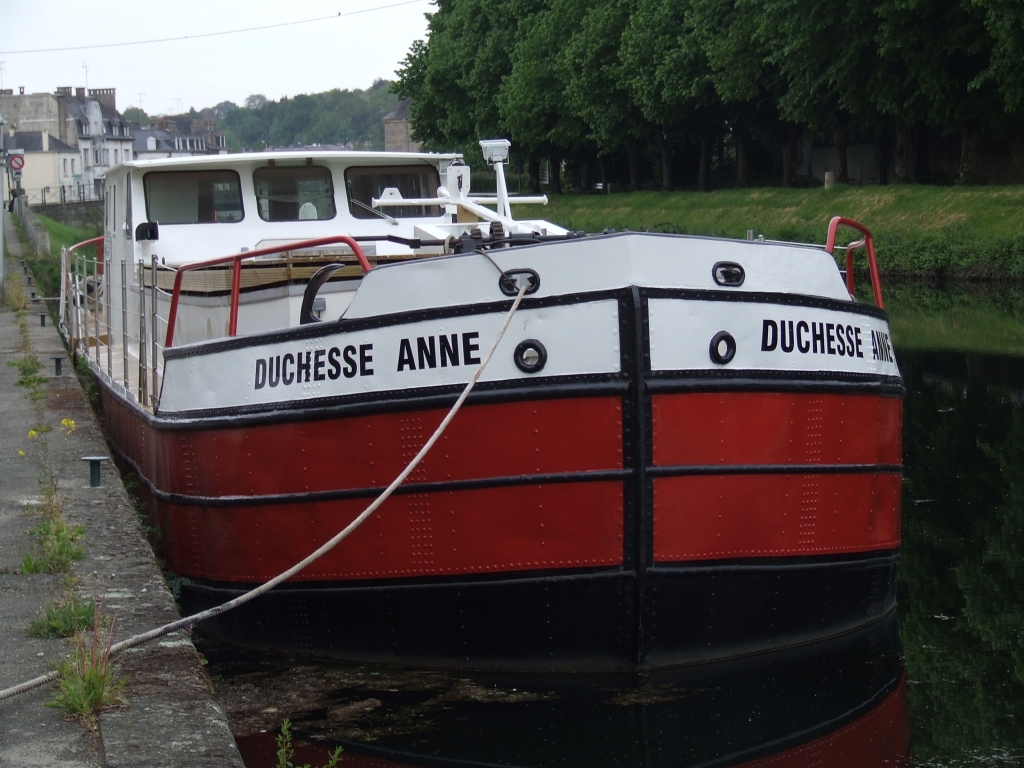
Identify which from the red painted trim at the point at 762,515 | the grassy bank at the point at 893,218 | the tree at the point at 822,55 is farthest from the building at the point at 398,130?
the red painted trim at the point at 762,515

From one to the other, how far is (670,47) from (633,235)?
42.9m

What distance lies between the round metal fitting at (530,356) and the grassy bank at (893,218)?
23755mm

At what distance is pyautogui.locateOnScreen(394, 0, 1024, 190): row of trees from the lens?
3359 cm

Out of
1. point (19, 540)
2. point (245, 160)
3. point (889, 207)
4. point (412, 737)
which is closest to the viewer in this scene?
point (412, 737)

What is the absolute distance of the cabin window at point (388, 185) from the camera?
425 inches

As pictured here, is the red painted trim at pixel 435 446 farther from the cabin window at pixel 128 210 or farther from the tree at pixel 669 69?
the tree at pixel 669 69

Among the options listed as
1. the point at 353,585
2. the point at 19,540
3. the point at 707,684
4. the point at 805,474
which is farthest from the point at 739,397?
the point at 19,540

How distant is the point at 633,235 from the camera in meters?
6.18

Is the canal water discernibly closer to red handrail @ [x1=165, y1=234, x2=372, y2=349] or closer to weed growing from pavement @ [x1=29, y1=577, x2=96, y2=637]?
weed growing from pavement @ [x1=29, y1=577, x2=96, y2=637]

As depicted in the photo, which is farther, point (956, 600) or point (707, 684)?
point (956, 600)

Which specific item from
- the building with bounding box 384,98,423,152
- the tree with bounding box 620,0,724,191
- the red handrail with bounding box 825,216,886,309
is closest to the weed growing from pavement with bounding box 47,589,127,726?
the red handrail with bounding box 825,216,886,309

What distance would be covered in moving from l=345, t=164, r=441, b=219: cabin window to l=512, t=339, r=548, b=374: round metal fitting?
465 centimetres

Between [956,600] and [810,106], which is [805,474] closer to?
[956,600]

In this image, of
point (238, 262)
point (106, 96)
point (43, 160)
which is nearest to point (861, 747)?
point (238, 262)
